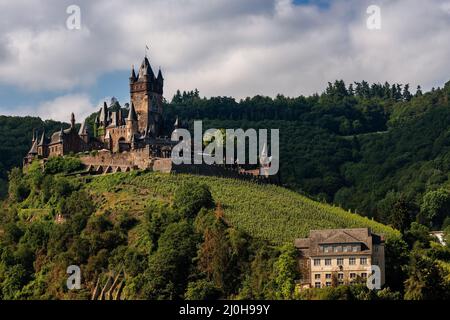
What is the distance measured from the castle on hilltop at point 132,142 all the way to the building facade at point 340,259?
26349 millimetres

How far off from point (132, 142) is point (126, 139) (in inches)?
121

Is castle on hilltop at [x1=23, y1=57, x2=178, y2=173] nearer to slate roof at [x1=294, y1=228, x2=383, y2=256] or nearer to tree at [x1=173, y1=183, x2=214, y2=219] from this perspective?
tree at [x1=173, y1=183, x2=214, y2=219]

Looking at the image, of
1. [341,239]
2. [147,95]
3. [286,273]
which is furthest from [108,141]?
[341,239]

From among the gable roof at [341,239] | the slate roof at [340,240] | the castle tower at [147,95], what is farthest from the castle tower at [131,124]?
the gable roof at [341,239]

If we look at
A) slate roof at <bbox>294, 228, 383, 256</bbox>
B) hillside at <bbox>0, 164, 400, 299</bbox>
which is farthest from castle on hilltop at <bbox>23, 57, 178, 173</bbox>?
slate roof at <bbox>294, 228, 383, 256</bbox>

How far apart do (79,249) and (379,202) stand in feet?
178

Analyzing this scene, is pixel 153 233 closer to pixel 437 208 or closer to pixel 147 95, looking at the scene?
pixel 147 95

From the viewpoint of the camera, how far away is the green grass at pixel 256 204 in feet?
303

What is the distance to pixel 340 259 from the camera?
81.0 m

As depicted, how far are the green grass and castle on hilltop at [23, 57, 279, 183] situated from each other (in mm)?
1837

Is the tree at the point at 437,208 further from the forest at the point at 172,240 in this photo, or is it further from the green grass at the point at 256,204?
the forest at the point at 172,240
